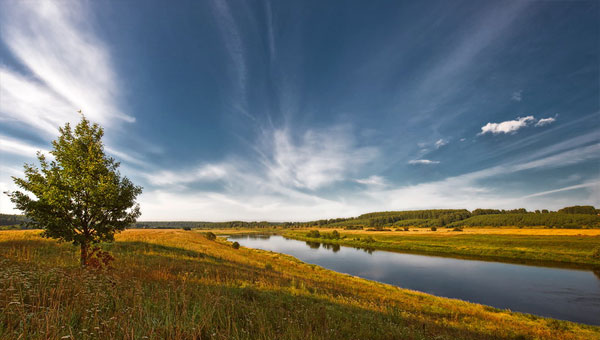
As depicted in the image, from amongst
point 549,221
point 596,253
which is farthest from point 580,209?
point 596,253

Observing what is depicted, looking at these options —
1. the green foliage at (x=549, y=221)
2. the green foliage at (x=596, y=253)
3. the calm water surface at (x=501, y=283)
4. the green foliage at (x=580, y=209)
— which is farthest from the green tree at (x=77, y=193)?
the green foliage at (x=580, y=209)

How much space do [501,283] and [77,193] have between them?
56.4 metres

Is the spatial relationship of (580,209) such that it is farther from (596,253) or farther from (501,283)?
(501,283)

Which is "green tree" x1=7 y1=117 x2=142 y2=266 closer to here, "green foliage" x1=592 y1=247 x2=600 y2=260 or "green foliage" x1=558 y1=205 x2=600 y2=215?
"green foliage" x1=592 y1=247 x2=600 y2=260

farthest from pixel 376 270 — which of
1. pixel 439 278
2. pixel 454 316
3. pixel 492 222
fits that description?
pixel 492 222

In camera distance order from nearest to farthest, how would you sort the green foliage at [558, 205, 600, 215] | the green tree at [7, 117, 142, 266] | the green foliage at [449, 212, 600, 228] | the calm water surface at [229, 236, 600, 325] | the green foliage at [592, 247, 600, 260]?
the green tree at [7, 117, 142, 266] → the calm water surface at [229, 236, 600, 325] → the green foliage at [592, 247, 600, 260] → the green foliage at [449, 212, 600, 228] → the green foliage at [558, 205, 600, 215]

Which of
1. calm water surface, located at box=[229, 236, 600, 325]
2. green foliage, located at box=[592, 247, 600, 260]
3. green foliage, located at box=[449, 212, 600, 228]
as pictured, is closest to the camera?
calm water surface, located at box=[229, 236, 600, 325]

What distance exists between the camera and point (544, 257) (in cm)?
5366

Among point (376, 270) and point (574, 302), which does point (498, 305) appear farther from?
point (376, 270)

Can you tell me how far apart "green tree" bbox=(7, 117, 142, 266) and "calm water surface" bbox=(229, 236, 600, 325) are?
134 ft

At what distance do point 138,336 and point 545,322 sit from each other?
98.4 feet

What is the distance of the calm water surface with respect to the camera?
89.5 ft

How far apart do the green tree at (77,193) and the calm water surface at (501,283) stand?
1608 inches

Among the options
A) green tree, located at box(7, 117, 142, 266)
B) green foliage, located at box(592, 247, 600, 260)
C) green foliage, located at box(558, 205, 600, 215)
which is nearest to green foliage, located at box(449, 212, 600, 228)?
green foliage, located at box(558, 205, 600, 215)
